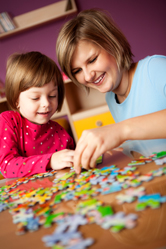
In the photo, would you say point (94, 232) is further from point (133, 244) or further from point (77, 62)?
point (77, 62)

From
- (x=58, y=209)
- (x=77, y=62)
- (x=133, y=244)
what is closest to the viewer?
(x=133, y=244)

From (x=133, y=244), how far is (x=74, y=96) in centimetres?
286

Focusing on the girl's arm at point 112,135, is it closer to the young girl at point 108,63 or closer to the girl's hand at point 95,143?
the girl's hand at point 95,143

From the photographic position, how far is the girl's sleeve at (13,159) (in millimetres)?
896

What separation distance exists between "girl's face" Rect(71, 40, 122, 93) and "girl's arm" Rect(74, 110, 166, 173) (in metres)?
0.48

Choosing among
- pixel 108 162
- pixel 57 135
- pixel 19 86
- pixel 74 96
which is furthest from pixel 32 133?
pixel 74 96

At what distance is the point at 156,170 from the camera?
1.83 feet

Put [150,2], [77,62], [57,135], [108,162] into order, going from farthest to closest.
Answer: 1. [150,2]
2. [57,135]
3. [77,62]
4. [108,162]

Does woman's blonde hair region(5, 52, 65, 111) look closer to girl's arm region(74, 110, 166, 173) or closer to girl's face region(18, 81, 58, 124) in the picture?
girl's face region(18, 81, 58, 124)

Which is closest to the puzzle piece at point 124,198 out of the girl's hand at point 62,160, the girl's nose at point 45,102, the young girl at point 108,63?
the girl's hand at point 62,160

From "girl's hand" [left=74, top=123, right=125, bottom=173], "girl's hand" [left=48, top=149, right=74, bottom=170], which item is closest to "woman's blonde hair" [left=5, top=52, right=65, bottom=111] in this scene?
Answer: "girl's hand" [left=48, top=149, right=74, bottom=170]

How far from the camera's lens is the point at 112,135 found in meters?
0.67

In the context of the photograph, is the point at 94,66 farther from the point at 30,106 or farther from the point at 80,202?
the point at 80,202

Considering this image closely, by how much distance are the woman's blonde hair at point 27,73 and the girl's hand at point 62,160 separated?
439mm
